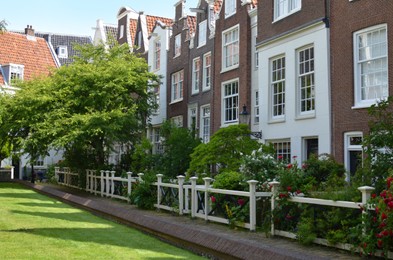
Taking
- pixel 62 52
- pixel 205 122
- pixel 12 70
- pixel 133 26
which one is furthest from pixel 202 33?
pixel 62 52

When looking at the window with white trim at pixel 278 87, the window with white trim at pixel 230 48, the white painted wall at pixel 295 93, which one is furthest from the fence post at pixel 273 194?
the window with white trim at pixel 230 48

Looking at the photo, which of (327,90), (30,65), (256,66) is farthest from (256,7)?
(30,65)

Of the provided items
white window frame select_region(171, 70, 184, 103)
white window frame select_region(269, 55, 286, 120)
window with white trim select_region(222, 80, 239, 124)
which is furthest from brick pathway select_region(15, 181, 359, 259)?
white window frame select_region(171, 70, 184, 103)

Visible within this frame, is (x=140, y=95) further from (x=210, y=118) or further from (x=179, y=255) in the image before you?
(x=179, y=255)

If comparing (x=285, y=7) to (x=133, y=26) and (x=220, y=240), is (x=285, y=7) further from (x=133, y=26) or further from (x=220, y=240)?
(x=133, y=26)

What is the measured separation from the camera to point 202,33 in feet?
102

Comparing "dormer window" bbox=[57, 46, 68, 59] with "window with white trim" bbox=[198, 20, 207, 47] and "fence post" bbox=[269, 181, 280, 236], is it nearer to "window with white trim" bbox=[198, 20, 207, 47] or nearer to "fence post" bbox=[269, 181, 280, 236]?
"window with white trim" bbox=[198, 20, 207, 47]

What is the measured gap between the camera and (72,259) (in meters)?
8.80

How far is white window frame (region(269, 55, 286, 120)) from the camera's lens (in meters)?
22.4

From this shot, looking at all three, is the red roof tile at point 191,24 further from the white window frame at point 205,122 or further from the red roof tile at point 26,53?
the red roof tile at point 26,53

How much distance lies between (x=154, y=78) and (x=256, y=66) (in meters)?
7.54

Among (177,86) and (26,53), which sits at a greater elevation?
(26,53)

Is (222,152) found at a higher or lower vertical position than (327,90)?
lower

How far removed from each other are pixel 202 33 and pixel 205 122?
204 inches
